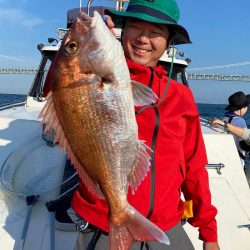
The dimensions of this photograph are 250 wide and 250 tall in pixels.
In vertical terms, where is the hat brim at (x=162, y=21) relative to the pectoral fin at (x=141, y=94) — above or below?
above

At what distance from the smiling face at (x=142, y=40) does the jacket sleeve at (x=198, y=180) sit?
424mm

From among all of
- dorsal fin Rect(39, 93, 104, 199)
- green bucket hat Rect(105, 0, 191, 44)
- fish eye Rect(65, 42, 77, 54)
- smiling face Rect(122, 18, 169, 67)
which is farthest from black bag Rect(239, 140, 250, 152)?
fish eye Rect(65, 42, 77, 54)

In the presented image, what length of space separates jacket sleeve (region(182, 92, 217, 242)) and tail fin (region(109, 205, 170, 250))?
66 cm

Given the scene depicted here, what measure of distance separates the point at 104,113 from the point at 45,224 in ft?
4.95

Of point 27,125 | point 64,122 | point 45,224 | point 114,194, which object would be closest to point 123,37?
point 64,122

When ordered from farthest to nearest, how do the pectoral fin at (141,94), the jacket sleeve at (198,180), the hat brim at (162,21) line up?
1. the jacket sleeve at (198,180)
2. the hat brim at (162,21)
3. the pectoral fin at (141,94)

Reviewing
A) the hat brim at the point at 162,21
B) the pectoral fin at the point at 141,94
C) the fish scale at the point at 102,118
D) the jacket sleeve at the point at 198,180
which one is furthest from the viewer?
the jacket sleeve at the point at 198,180

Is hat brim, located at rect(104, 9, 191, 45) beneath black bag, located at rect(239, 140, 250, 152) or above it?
above

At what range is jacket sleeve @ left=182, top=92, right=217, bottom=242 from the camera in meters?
2.35

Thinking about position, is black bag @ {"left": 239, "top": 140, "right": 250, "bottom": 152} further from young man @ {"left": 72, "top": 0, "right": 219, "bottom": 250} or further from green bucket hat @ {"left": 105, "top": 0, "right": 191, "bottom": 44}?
green bucket hat @ {"left": 105, "top": 0, "right": 191, "bottom": 44}

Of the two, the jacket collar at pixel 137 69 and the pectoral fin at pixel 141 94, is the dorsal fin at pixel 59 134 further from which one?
the jacket collar at pixel 137 69

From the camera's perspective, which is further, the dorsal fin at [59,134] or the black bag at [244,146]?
the black bag at [244,146]

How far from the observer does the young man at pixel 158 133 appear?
2.09 metres

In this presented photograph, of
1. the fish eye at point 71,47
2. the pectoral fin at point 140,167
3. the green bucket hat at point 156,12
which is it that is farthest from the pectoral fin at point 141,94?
the green bucket hat at point 156,12
